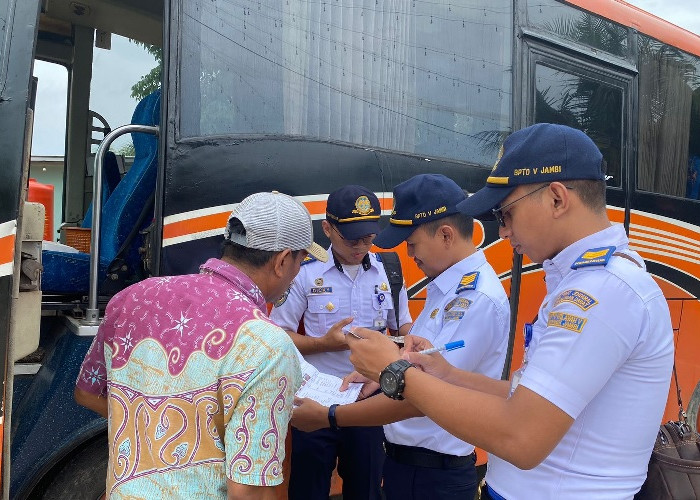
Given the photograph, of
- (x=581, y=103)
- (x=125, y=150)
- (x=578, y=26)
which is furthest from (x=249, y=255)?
(x=578, y=26)

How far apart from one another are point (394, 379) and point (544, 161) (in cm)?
58

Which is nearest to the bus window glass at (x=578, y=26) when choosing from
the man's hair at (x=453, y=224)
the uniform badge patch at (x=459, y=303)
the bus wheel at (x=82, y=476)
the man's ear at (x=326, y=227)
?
the man's ear at (x=326, y=227)

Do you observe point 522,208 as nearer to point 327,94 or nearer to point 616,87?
point 327,94

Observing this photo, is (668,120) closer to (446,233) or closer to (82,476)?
(446,233)

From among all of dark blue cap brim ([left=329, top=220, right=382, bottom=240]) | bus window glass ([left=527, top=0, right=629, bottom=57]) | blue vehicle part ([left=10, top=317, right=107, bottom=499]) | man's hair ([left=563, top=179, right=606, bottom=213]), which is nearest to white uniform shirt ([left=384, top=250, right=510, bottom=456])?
dark blue cap brim ([left=329, top=220, right=382, bottom=240])

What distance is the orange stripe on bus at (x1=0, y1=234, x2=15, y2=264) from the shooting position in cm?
211

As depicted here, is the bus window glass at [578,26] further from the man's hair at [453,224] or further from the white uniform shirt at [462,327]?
the white uniform shirt at [462,327]

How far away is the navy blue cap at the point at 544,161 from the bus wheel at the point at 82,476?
1.95 meters

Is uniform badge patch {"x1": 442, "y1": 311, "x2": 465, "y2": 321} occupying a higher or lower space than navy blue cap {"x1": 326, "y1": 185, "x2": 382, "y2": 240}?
lower

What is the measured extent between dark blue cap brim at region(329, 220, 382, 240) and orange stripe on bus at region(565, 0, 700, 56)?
6.65 ft

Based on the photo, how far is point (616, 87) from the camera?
13.6ft

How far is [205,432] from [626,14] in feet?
12.8

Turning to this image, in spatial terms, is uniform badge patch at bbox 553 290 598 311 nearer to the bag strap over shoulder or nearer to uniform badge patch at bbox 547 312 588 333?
uniform badge patch at bbox 547 312 588 333

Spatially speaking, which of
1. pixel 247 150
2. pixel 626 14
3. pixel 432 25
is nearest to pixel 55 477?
pixel 247 150
